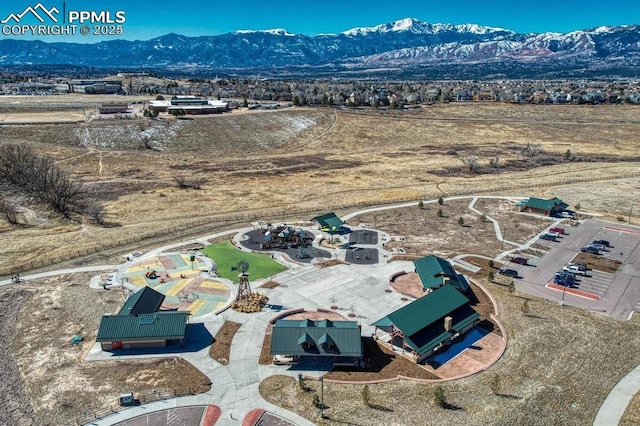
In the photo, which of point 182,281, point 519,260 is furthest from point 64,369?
point 519,260

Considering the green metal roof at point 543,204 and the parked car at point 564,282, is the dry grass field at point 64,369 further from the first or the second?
the green metal roof at point 543,204

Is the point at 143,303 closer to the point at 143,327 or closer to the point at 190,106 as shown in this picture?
the point at 143,327

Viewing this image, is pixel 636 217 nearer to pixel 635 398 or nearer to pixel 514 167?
pixel 514 167

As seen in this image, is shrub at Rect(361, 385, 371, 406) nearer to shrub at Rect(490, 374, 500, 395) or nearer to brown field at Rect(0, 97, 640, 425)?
brown field at Rect(0, 97, 640, 425)

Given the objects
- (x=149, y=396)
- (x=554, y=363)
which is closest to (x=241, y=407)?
(x=149, y=396)

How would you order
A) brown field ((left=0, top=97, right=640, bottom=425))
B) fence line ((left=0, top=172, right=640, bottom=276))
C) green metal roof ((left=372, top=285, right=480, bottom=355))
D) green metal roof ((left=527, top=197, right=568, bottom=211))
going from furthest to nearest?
green metal roof ((left=527, top=197, right=568, bottom=211))
fence line ((left=0, top=172, right=640, bottom=276))
green metal roof ((left=372, top=285, right=480, bottom=355))
brown field ((left=0, top=97, right=640, bottom=425))

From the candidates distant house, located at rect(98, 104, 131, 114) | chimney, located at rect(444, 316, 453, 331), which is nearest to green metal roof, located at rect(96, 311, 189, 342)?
chimney, located at rect(444, 316, 453, 331)

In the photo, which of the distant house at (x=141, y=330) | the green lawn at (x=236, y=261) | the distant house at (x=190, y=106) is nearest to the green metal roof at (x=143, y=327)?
the distant house at (x=141, y=330)
